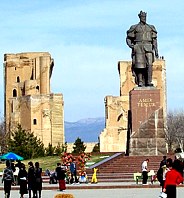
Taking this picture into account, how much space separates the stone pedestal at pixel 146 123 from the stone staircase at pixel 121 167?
0.82 metres

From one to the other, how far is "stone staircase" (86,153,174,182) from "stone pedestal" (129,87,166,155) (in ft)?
2.68

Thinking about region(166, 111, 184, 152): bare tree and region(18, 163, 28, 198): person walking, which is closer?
region(18, 163, 28, 198): person walking

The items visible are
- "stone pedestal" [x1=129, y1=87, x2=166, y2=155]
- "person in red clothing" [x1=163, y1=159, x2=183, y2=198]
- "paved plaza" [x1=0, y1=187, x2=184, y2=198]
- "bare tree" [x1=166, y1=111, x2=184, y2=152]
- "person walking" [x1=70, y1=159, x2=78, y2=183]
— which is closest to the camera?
"person in red clothing" [x1=163, y1=159, x2=183, y2=198]

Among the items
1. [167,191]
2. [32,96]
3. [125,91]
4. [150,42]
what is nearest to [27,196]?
[167,191]

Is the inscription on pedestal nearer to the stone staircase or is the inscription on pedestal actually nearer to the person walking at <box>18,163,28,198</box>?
the stone staircase

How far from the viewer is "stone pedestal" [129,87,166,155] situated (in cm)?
3675

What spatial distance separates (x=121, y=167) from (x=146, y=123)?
271 cm

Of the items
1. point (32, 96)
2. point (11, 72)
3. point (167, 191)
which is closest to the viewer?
point (167, 191)

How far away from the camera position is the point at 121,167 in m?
35.6

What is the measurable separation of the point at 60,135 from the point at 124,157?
2952 inches

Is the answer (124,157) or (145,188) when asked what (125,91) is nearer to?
(124,157)

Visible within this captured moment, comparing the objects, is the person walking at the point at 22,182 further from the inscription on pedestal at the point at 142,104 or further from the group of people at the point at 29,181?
the inscription on pedestal at the point at 142,104

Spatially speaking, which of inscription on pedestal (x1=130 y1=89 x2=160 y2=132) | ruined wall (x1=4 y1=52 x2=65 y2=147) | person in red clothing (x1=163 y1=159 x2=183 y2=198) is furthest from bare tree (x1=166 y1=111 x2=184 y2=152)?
person in red clothing (x1=163 y1=159 x2=183 y2=198)

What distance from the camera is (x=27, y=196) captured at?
87.2 feet
